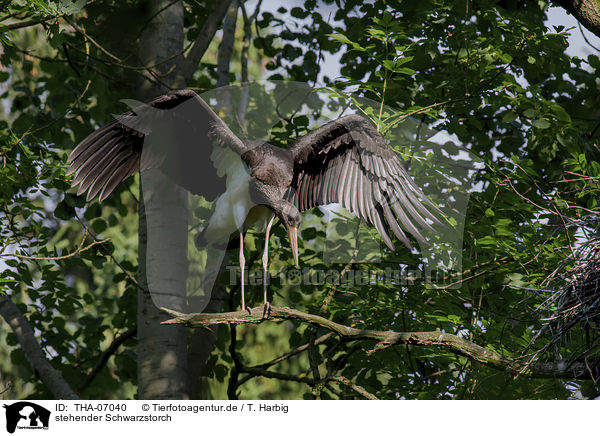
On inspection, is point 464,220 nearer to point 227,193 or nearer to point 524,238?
point 524,238

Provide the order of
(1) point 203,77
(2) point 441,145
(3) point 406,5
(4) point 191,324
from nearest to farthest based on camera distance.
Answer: (4) point 191,324
(3) point 406,5
(2) point 441,145
(1) point 203,77

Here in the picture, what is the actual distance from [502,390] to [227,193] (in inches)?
91.1

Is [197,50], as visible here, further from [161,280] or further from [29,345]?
[29,345]

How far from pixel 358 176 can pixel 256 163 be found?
696 millimetres

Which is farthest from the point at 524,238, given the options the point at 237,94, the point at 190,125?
the point at 237,94

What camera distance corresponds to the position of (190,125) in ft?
14.4

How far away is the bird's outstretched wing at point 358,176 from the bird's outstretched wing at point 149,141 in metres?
0.57

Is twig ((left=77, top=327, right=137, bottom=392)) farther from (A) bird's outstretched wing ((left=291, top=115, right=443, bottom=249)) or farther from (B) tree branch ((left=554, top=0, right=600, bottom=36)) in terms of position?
(B) tree branch ((left=554, top=0, right=600, bottom=36))

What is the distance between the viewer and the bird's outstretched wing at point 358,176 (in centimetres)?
420

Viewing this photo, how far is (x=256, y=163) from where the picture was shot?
4.27 m

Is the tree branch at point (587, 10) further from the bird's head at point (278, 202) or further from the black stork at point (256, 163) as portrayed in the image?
the bird's head at point (278, 202)
